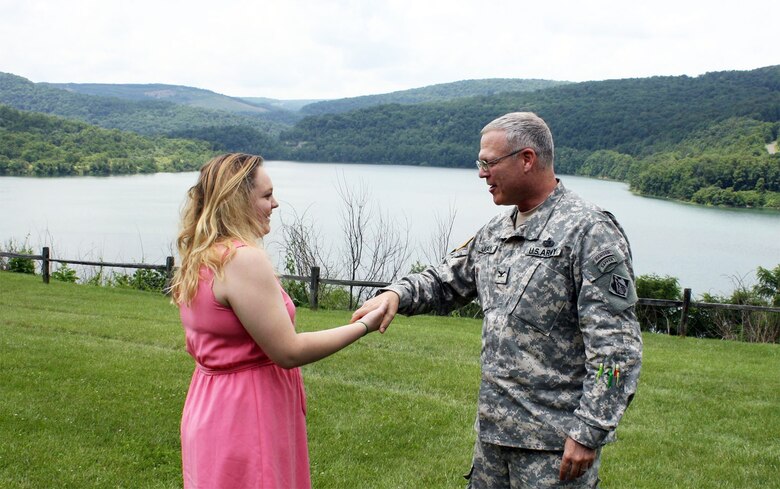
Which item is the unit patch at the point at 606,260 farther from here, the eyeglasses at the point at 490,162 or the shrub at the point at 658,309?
the shrub at the point at 658,309

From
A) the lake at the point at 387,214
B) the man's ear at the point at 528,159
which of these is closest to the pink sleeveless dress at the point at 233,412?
the man's ear at the point at 528,159

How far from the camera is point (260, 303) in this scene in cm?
225

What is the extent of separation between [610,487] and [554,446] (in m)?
3.07

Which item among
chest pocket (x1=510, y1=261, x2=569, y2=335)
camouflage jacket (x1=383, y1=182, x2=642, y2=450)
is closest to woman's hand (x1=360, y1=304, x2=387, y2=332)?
camouflage jacket (x1=383, y1=182, x2=642, y2=450)

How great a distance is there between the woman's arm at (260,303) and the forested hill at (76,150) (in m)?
71.2

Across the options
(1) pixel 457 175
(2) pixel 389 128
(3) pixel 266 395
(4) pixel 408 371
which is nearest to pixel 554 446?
(3) pixel 266 395

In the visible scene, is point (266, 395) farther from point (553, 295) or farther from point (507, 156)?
point (507, 156)

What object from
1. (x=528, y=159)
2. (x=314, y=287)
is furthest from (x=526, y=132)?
(x=314, y=287)

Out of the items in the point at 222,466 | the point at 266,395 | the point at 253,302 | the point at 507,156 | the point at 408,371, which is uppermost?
the point at 507,156

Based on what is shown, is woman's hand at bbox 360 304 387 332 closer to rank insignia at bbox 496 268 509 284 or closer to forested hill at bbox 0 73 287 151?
rank insignia at bbox 496 268 509 284

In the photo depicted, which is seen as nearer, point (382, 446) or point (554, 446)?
point (554, 446)

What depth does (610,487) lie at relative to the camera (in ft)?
17.2

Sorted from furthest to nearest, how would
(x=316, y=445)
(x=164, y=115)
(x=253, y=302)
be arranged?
(x=164, y=115) < (x=316, y=445) < (x=253, y=302)

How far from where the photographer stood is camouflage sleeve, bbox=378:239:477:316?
3055 millimetres
